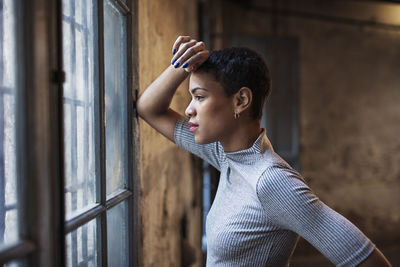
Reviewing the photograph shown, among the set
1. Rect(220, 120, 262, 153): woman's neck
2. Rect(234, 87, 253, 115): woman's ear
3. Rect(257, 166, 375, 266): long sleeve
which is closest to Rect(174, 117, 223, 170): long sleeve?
Rect(220, 120, 262, 153): woman's neck

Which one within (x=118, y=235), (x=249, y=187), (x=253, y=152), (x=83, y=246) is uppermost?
(x=253, y=152)

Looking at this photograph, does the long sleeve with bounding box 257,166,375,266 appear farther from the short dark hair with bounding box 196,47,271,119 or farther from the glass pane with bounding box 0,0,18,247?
the glass pane with bounding box 0,0,18,247

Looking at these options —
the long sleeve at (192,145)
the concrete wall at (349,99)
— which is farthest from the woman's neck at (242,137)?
the concrete wall at (349,99)

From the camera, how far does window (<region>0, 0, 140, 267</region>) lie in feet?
2.91

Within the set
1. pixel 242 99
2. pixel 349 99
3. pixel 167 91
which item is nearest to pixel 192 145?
pixel 167 91

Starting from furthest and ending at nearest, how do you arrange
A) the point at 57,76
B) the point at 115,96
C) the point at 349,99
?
the point at 349,99 → the point at 115,96 → the point at 57,76

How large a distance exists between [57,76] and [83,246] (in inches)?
22.6

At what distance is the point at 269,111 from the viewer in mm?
5508

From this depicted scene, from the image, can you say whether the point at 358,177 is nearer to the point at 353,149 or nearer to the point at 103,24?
the point at 353,149

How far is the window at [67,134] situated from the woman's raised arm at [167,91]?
0.07 m

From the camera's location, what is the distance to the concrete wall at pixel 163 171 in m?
1.88

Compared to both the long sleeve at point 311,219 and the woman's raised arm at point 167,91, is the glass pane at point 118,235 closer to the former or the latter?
the woman's raised arm at point 167,91

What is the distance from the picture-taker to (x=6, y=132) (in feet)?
4.68

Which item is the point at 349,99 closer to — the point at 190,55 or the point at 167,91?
the point at 167,91
